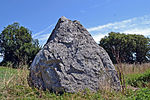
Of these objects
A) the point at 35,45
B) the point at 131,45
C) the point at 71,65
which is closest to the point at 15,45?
the point at 35,45

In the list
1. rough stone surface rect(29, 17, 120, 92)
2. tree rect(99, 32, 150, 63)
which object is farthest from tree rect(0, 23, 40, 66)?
rough stone surface rect(29, 17, 120, 92)

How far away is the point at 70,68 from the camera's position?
4.97 m

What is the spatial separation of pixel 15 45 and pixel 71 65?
1883 cm

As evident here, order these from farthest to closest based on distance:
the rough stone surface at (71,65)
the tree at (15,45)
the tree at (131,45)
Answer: the tree at (131,45) < the tree at (15,45) < the rough stone surface at (71,65)

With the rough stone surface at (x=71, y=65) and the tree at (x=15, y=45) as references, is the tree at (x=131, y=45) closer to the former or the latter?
the tree at (x=15, y=45)

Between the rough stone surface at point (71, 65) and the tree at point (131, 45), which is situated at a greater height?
the tree at point (131, 45)

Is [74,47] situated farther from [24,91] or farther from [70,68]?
[24,91]

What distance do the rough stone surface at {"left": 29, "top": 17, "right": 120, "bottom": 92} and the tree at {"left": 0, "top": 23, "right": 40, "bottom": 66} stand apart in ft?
56.2

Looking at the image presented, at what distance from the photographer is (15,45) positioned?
22297 mm

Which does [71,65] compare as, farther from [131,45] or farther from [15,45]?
[131,45]

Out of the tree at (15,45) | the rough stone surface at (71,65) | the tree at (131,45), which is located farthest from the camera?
the tree at (131,45)

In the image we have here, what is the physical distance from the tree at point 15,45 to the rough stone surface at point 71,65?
56.2ft

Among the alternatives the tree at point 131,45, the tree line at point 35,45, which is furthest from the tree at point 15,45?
the tree at point 131,45

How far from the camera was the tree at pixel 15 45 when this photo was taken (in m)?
22.0
